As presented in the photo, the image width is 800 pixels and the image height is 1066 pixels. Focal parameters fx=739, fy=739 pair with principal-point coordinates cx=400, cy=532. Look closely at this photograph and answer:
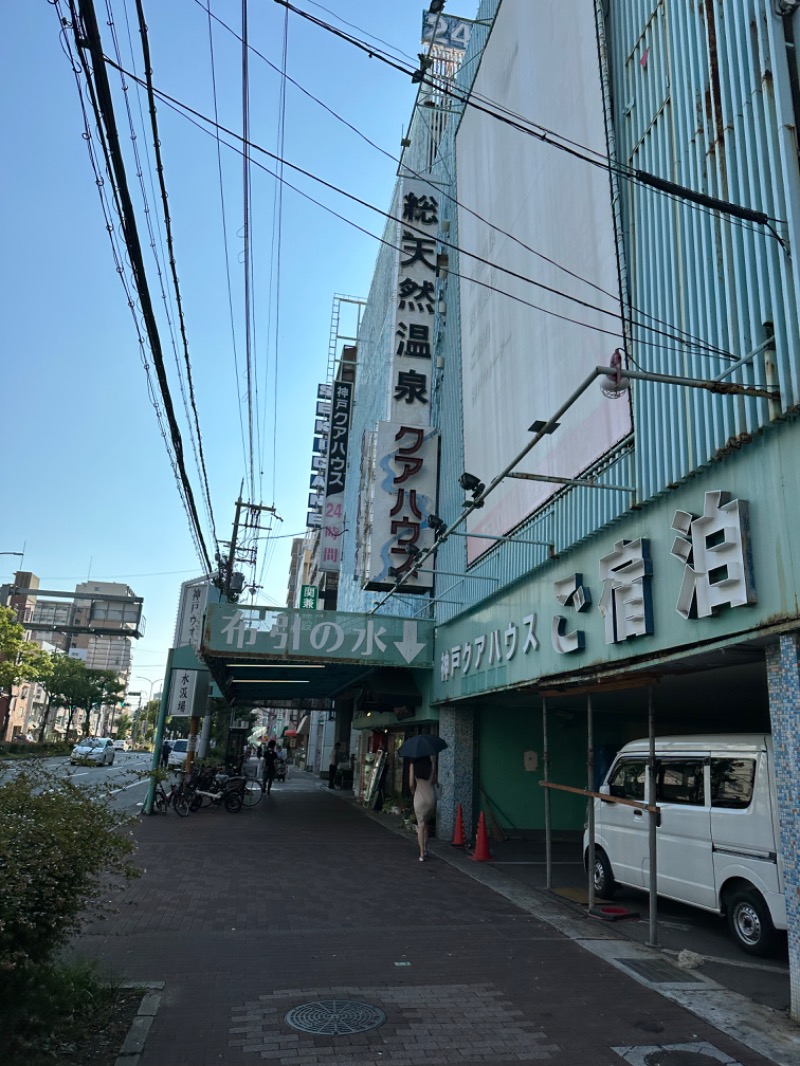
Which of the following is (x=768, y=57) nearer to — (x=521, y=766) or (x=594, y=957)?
(x=594, y=957)

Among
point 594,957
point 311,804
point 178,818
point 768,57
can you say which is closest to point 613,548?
point 594,957

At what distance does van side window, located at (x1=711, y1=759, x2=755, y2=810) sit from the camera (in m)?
7.57

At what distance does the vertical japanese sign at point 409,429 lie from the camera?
1563 centimetres

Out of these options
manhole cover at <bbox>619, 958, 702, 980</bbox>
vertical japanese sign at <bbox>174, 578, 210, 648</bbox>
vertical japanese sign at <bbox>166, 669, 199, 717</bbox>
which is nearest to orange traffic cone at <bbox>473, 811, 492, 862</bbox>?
manhole cover at <bbox>619, 958, 702, 980</bbox>

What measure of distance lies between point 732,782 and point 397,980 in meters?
4.05

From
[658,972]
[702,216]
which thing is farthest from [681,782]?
[702,216]

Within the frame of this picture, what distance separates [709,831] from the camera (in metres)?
7.93

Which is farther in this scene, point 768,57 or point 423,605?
point 423,605

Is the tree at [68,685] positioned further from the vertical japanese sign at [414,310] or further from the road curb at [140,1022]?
the road curb at [140,1022]

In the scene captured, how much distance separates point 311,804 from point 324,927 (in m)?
15.3

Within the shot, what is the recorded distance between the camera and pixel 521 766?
52.5ft

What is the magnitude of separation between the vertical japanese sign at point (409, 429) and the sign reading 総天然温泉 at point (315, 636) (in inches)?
39.5

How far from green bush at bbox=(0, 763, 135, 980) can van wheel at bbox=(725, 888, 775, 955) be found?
19.3 feet

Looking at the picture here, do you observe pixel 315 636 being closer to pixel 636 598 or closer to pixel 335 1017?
pixel 636 598
